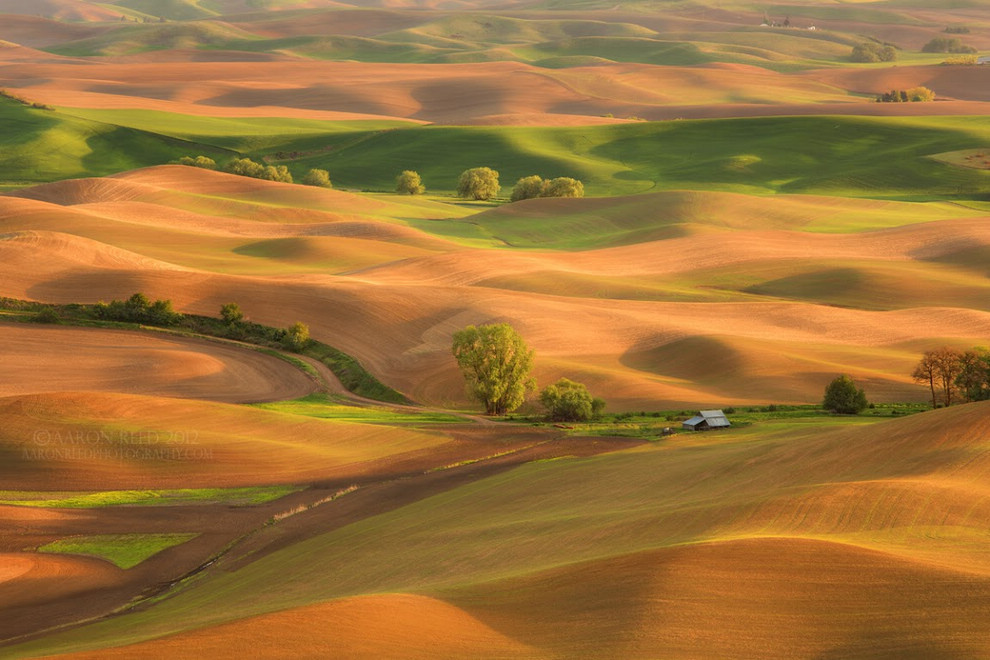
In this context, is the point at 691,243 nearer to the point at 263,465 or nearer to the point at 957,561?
the point at 263,465

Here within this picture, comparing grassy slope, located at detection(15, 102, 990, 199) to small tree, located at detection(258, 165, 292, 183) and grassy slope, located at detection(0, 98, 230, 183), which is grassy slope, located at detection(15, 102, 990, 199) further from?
small tree, located at detection(258, 165, 292, 183)

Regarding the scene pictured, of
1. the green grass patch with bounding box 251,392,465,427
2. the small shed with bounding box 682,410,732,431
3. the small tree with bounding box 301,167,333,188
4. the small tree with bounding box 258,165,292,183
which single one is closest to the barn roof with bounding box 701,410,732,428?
the small shed with bounding box 682,410,732,431

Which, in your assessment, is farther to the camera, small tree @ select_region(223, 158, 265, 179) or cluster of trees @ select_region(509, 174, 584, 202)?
small tree @ select_region(223, 158, 265, 179)

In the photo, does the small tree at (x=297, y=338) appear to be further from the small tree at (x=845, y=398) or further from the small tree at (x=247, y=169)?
the small tree at (x=247, y=169)

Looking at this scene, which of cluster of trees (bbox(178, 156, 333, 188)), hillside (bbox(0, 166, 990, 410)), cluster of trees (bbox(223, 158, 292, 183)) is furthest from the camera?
cluster of trees (bbox(178, 156, 333, 188))

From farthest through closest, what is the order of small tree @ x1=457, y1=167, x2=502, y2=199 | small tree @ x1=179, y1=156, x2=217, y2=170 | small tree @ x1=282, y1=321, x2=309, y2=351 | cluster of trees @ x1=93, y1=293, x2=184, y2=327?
small tree @ x1=179, y1=156, x2=217, y2=170 < small tree @ x1=457, y1=167, x2=502, y2=199 < cluster of trees @ x1=93, y1=293, x2=184, y2=327 < small tree @ x1=282, y1=321, x2=309, y2=351

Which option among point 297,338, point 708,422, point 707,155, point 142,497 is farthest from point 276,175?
point 142,497

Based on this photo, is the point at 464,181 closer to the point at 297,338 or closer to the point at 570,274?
the point at 570,274
